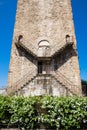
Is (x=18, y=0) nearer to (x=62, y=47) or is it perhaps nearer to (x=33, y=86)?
(x=62, y=47)

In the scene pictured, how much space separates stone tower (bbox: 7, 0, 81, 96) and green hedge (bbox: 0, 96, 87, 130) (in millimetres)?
11218

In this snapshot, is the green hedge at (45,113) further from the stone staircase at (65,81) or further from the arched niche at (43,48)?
the arched niche at (43,48)

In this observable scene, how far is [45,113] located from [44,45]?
585 inches

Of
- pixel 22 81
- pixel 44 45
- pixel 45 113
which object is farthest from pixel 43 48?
pixel 45 113

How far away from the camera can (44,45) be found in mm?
25812

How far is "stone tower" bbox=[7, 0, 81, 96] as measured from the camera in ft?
80.0

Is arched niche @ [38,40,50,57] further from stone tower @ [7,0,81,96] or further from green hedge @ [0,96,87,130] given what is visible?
green hedge @ [0,96,87,130]

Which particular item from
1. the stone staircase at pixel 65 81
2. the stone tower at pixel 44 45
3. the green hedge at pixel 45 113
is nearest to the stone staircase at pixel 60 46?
the stone tower at pixel 44 45

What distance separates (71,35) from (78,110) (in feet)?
50.6

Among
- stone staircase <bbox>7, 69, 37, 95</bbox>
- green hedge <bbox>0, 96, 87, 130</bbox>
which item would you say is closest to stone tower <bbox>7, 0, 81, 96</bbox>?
stone staircase <bbox>7, 69, 37, 95</bbox>

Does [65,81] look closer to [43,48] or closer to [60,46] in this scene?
[60,46]

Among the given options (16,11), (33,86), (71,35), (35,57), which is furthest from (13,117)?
(16,11)

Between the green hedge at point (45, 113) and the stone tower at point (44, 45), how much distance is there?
11218 millimetres

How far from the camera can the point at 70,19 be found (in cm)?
2648
